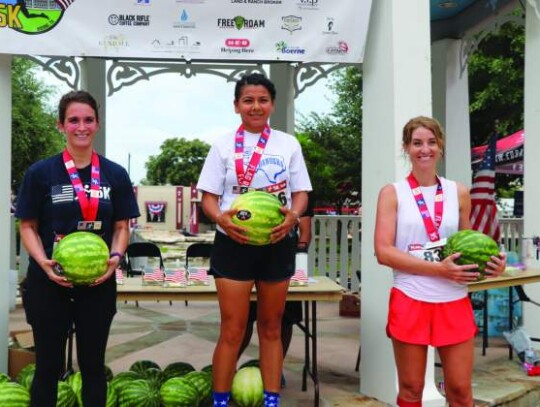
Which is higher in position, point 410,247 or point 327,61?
point 327,61

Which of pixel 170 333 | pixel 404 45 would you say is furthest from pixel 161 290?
pixel 170 333

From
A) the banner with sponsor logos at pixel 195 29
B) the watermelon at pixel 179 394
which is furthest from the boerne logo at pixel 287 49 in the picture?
the watermelon at pixel 179 394

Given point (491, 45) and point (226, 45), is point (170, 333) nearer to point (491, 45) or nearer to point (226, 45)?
point (226, 45)

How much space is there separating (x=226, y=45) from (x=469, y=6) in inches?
198

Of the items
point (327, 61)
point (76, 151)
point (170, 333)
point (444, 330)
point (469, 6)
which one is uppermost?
point (469, 6)

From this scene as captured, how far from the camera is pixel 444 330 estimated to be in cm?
297

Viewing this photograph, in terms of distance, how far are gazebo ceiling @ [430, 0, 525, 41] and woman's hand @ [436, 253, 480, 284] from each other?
5.71 metres

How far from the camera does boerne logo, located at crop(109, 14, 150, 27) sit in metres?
4.49

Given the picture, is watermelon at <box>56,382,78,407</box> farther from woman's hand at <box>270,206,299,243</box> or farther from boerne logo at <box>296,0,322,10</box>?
boerne logo at <box>296,0,322,10</box>

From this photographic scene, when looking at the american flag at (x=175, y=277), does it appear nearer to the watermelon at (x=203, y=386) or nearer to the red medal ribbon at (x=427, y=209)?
the watermelon at (x=203, y=386)

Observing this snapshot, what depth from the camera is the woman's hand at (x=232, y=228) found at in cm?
315

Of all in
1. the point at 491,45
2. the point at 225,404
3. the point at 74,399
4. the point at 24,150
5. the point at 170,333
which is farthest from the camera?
the point at 24,150

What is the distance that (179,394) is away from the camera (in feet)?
13.3

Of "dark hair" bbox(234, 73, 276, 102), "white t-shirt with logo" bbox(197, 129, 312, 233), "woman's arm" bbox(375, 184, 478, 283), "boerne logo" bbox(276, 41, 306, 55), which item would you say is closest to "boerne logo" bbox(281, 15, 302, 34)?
"boerne logo" bbox(276, 41, 306, 55)
